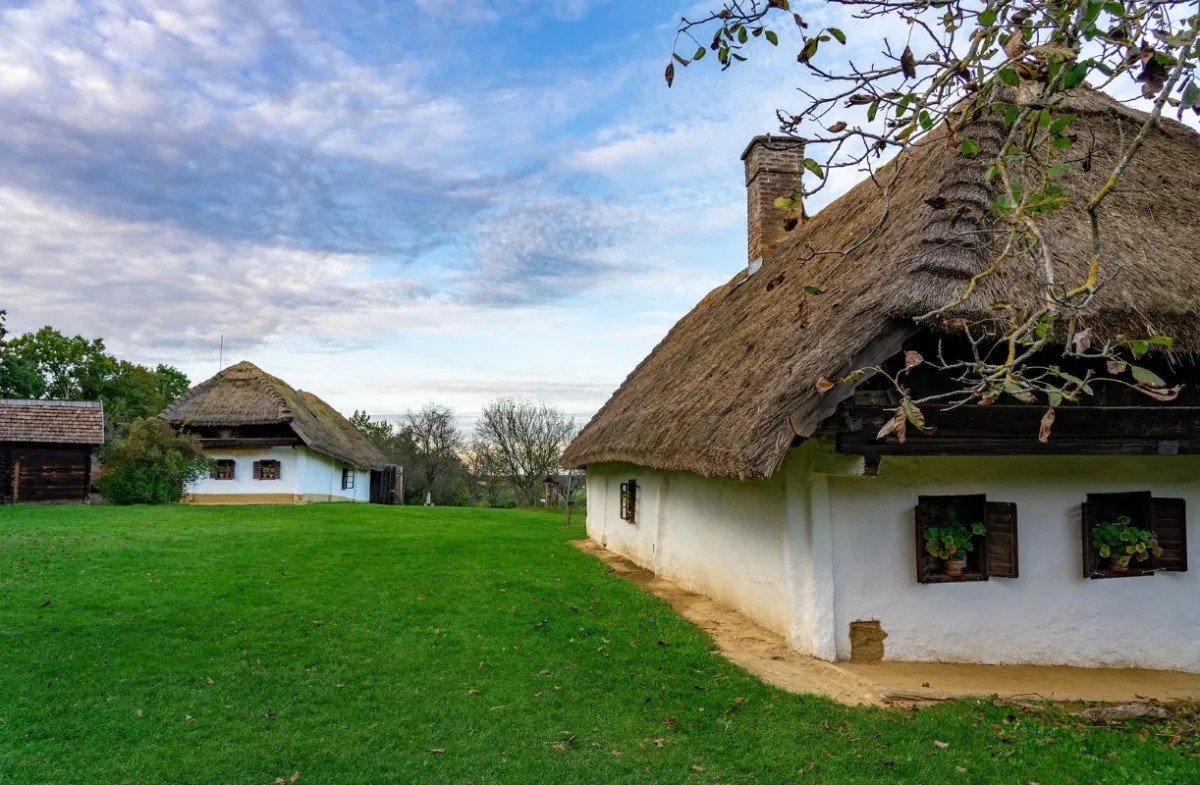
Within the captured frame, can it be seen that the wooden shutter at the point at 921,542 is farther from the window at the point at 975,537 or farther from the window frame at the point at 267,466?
the window frame at the point at 267,466

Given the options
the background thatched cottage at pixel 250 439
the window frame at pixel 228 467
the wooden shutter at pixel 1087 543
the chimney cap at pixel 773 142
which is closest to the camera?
the wooden shutter at pixel 1087 543

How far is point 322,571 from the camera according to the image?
32.1 ft

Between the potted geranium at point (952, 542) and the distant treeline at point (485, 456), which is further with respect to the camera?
the distant treeline at point (485, 456)

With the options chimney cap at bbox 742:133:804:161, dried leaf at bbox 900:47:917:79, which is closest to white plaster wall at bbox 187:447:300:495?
chimney cap at bbox 742:133:804:161

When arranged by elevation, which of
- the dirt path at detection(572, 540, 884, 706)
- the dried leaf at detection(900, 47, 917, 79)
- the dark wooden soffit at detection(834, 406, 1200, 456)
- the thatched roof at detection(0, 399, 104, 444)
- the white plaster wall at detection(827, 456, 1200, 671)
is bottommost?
the dirt path at detection(572, 540, 884, 706)

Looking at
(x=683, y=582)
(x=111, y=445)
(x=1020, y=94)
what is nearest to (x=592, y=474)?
(x=683, y=582)

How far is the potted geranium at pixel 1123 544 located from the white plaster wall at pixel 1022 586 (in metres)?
0.16

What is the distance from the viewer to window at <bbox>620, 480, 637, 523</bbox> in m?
12.1

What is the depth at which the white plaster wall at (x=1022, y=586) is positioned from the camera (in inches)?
246

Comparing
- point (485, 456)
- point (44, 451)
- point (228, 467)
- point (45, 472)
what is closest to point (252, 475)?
point (228, 467)

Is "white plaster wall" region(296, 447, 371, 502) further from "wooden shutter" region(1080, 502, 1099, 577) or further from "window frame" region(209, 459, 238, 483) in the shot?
"wooden shutter" region(1080, 502, 1099, 577)

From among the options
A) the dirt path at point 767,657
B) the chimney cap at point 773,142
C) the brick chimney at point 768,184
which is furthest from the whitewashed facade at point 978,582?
the chimney cap at point 773,142

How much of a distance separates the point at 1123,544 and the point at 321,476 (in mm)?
25381

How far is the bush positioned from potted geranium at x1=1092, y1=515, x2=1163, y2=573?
22.4 meters
